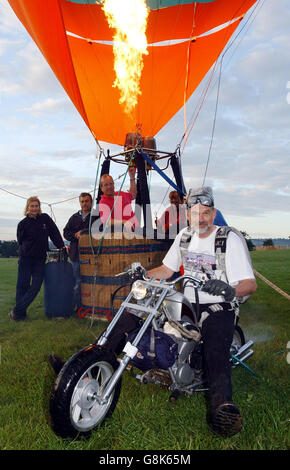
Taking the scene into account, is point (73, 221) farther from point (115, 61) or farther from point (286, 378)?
point (115, 61)

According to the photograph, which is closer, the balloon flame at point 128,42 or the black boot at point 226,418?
the black boot at point 226,418

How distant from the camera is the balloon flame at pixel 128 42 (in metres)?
10.5

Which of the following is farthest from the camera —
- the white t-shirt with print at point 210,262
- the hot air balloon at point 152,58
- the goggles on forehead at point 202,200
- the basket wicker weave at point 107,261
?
the hot air balloon at point 152,58

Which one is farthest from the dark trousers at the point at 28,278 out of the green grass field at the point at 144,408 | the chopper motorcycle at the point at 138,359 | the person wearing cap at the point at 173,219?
the chopper motorcycle at the point at 138,359

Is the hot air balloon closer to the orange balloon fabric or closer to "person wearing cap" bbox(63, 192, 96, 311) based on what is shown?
the orange balloon fabric

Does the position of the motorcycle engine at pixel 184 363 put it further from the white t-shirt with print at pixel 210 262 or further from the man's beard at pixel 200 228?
the man's beard at pixel 200 228

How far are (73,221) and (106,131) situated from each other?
626cm

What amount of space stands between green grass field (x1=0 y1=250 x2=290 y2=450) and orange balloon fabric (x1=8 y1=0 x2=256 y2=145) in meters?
7.42

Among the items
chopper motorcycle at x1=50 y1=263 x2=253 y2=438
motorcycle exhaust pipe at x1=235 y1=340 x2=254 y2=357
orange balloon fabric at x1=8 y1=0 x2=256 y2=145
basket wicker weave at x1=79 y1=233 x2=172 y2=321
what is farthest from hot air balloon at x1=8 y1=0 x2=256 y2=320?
chopper motorcycle at x1=50 y1=263 x2=253 y2=438

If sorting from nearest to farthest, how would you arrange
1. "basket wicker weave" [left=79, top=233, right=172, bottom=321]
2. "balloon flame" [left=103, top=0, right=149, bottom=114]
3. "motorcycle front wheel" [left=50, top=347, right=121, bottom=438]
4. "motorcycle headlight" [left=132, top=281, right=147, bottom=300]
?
1. "motorcycle front wheel" [left=50, top=347, right=121, bottom=438]
2. "motorcycle headlight" [left=132, top=281, right=147, bottom=300]
3. "basket wicker weave" [left=79, top=233, right=172, bottom=321]
4. "balloon flame" [left=103, top=0, right=149, bottom=114]

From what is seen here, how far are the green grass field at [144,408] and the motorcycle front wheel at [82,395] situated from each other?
4.8 inches

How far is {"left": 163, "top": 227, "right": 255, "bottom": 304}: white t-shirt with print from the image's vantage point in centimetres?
366

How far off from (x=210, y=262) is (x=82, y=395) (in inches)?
68.2
